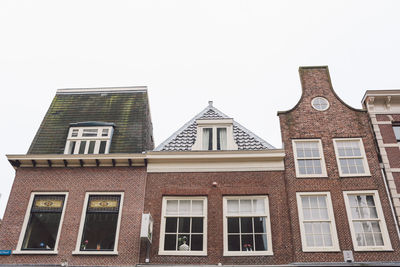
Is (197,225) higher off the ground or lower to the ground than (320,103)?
Result: lower

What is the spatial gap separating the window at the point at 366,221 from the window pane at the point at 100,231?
10.0 metres

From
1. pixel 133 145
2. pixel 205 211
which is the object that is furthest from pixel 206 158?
pixel 133 145

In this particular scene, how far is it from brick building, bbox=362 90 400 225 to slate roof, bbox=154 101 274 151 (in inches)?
201

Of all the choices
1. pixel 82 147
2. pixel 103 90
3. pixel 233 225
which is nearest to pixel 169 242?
pixel 233 225

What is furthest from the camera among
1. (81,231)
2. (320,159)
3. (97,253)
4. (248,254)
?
(320,159)

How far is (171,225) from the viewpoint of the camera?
50.4 feet

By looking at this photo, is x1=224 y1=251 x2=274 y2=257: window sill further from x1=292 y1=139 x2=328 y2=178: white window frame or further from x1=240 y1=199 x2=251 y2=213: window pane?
x1=292 y1=139 x2=328 y2=178: white window frame

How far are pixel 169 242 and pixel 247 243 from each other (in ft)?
10.7

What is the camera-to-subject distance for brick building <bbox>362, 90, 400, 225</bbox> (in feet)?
51.6

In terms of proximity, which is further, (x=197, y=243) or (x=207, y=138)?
(x=207, y=138)

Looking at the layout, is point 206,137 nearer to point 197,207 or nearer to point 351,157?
point 197,207

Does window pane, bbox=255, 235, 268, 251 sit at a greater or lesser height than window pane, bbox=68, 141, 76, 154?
lesser

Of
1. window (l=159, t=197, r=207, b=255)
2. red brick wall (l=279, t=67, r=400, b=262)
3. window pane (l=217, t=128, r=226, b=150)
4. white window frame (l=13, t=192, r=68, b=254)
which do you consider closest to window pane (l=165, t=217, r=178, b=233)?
→ window (l=159, t=197, r=207, b=255)

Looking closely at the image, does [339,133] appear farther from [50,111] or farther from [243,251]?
[50,111]
